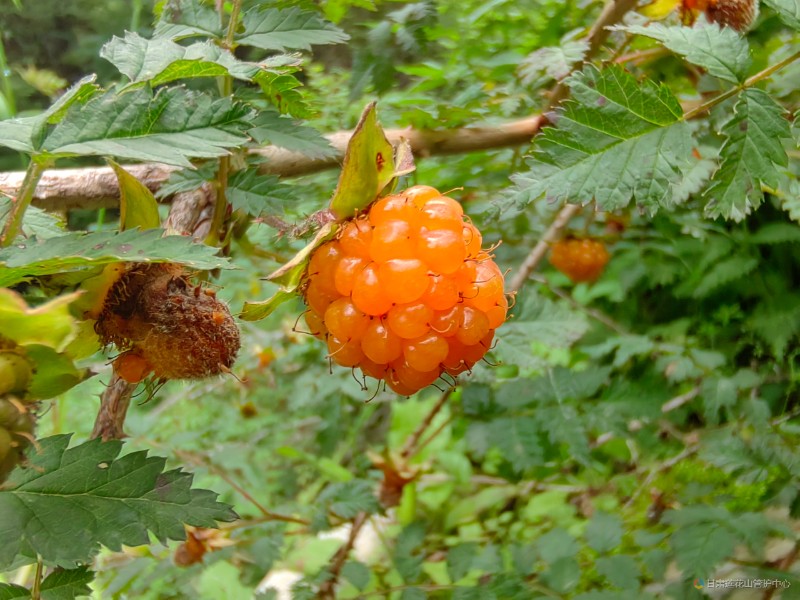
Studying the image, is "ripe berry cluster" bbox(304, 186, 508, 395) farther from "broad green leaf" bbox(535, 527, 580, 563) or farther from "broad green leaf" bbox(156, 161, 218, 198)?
"broad green leaf" bbox(535, 527, 580, 563)

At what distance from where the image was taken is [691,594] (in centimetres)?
86

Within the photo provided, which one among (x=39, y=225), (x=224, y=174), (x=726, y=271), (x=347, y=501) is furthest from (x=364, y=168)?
(x=726, y=271)

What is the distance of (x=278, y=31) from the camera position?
28.4 inches

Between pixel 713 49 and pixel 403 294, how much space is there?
1.69 ft

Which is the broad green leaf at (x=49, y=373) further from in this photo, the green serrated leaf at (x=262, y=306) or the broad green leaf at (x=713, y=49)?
the broad green leaf at (x=713, y=49)

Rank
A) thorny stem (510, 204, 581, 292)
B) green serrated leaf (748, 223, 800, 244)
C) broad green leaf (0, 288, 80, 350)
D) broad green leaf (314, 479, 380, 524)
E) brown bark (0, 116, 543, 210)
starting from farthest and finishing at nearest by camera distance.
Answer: green serrated leaf (748, 223, 800, 244) < thorny stem (510, 204, 581, 292) < broad green leaf (314, 479, 380, 524) < brown bark (0, 116, 543, 210) < broad green leaf (0, 288, 80, 350)

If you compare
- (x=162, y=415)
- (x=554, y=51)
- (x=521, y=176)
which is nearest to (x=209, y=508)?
(x=521, y=176)

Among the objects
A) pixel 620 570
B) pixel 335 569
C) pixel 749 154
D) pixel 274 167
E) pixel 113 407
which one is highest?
pixel 749 154

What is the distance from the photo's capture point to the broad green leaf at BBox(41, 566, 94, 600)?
57 centimetres

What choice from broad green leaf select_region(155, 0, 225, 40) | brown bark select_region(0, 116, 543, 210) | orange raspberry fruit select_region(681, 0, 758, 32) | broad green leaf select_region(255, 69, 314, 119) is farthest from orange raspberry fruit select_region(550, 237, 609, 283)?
broad green leaf select_region(155, 0, 225, 40)

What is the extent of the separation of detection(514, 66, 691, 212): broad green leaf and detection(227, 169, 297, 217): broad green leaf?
280 millimetres

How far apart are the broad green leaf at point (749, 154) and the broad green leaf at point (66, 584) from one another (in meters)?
0.79

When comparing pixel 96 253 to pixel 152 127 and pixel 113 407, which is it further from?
pixel 113 407

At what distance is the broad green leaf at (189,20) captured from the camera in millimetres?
697
